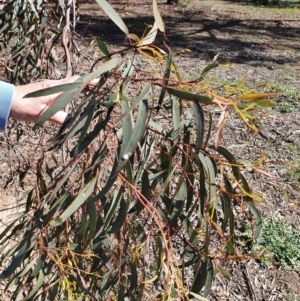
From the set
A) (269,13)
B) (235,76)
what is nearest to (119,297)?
(235,76)

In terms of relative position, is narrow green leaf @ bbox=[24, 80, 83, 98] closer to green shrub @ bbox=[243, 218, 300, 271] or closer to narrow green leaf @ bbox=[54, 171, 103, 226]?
narrow green leaf @ bbox=[54, 171, 103, 226]

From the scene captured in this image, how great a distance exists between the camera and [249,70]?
5191 mm

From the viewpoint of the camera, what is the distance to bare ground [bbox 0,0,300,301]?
6.97 feet

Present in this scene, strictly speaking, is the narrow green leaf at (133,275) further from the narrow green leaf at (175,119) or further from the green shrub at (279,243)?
the green shrub at (279,243)

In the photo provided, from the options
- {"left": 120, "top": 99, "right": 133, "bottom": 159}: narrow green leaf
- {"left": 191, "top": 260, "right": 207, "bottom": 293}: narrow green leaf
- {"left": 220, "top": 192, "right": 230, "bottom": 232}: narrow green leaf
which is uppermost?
{"left": 120, "top": 99, "right": 133, "bottom": 159}: narrow green leaf

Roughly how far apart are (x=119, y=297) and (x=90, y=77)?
517mm

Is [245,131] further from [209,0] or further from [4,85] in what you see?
[209,0]

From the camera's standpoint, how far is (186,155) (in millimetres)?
889

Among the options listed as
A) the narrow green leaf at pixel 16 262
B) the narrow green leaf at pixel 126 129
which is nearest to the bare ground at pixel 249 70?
the narrow green leaf at pixel 126 129

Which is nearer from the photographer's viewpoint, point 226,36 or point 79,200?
point 79,200

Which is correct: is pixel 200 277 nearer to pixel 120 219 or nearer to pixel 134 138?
pixel 120 219

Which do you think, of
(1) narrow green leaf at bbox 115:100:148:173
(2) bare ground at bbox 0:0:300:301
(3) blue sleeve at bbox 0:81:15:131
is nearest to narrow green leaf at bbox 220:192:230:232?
(2) bare ground at bbox 0:0:300:301

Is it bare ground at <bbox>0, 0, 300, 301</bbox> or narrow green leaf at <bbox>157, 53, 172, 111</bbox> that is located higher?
narrow green leaf at <bbox>157, 53, 172, 111</bbox>

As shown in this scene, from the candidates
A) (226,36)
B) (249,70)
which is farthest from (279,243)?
(226,36)
